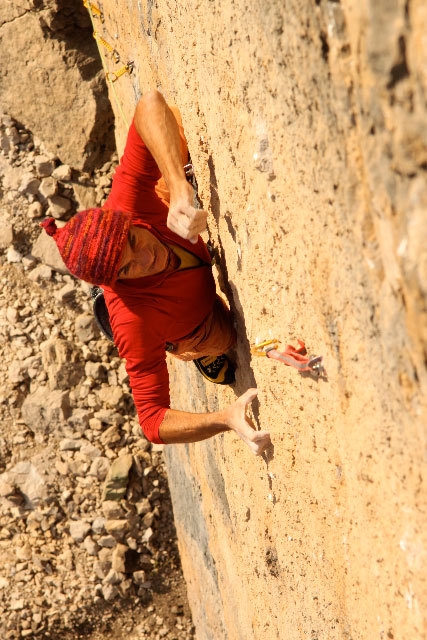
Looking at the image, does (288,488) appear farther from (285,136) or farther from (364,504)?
(285,136)

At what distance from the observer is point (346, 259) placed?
1.26m

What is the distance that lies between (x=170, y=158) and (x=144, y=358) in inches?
26.4

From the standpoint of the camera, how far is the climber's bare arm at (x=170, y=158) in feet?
6.09

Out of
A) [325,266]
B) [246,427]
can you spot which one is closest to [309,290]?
[325,266]

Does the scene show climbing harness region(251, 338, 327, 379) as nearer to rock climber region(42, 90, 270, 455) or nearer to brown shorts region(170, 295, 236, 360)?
rock climber region(42, 90, 270, 455)

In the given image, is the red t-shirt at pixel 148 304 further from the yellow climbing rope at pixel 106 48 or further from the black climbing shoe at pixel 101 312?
the yellow climbing rope at pixel 106 48

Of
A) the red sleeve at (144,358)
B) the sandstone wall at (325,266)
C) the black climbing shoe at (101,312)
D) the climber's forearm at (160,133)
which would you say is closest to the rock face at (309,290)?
the sandstone wall at (325,266)

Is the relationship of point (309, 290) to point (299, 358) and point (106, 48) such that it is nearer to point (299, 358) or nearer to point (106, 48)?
point (299, 358)

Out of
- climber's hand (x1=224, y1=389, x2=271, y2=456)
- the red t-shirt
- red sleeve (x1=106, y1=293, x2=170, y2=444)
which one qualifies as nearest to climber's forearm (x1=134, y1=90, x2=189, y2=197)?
the red t-shirt

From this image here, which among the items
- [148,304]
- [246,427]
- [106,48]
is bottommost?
[246,427]

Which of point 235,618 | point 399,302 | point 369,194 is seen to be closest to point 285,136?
point 369,194

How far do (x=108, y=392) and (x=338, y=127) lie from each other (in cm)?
371

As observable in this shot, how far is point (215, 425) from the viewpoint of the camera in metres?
2.14

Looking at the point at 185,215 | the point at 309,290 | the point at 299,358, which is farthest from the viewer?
the point at 185,215
